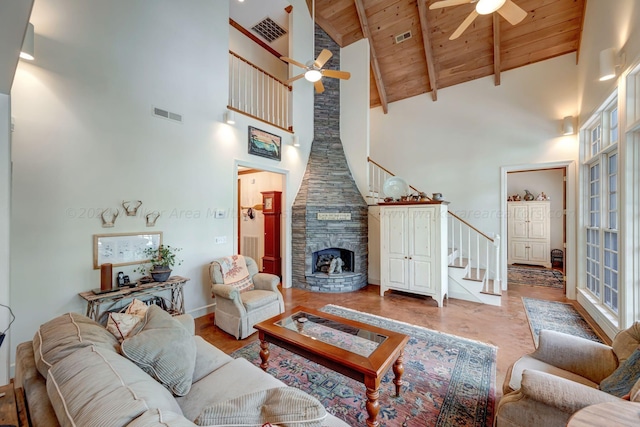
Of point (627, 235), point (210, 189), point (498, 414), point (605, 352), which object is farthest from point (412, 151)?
point (498, 414)

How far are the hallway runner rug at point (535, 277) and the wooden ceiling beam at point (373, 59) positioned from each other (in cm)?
497

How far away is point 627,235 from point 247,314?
4.12 m

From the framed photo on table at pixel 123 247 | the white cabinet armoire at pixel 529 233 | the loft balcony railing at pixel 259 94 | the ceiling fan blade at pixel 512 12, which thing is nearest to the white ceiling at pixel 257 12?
the loft balcony railing at pixel 259 94

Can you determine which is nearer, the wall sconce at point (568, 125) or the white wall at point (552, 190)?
the wall sconce at point (568, 125)

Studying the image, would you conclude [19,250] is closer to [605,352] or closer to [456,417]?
[456,417]

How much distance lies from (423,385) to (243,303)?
2.04 m

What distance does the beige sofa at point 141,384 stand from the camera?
2.64ft

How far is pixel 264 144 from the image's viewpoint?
4570 mm

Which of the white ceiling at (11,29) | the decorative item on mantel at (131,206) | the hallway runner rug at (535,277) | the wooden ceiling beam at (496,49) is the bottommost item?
the hallway runner rug at (535,277)

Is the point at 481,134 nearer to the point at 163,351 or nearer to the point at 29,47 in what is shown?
the point at 163,351

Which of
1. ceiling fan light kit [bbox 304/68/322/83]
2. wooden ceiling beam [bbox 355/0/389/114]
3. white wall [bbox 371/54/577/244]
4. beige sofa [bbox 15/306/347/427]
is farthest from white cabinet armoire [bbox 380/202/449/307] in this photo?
beige sofa [bbox 15/306/347/427]

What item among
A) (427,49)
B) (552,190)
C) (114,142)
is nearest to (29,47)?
(114,142)

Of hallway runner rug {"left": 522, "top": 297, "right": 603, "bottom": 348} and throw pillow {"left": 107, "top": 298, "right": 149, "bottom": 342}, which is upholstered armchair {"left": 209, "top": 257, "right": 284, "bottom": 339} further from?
hallway runner rug {"left": 522, "top": 297, "right": 603, "bottom": 348}

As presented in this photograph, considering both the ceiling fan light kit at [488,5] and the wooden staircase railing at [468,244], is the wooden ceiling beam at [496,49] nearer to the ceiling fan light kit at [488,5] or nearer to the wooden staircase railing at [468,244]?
the ceiling fan light kit at [488,5]
